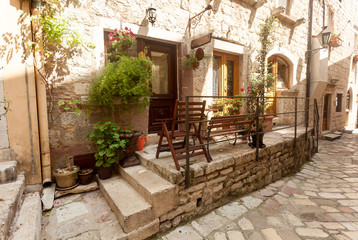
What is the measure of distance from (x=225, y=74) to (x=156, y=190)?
3778mm

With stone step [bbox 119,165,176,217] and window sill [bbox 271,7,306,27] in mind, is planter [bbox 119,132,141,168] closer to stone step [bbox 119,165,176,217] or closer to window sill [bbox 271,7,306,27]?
stone step [bbox 119,165,176,217]

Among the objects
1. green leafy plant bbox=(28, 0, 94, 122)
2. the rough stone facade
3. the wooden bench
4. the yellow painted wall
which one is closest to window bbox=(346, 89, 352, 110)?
the rough stone facade

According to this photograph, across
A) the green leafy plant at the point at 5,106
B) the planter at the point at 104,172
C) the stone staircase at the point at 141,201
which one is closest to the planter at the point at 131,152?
the planter at the point at 104,172

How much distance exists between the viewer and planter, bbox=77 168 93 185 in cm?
279

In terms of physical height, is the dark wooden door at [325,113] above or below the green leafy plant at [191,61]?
below

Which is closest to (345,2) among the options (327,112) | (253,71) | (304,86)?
(327,112)

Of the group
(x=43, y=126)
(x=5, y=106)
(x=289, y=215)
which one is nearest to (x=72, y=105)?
(x=43, y=126)

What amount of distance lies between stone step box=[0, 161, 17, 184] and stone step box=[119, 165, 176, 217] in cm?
133

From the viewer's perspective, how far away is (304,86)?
22.8 ft

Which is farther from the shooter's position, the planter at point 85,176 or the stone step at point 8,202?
the planter at point 85,176

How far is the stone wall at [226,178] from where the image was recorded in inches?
90.7

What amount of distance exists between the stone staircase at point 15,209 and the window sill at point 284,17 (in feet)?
22.3

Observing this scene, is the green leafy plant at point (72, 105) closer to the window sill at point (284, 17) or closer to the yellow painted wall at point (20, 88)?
the yellow painted wall at point (20, 88)

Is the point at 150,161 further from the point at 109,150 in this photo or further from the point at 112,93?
the point at 112,93
